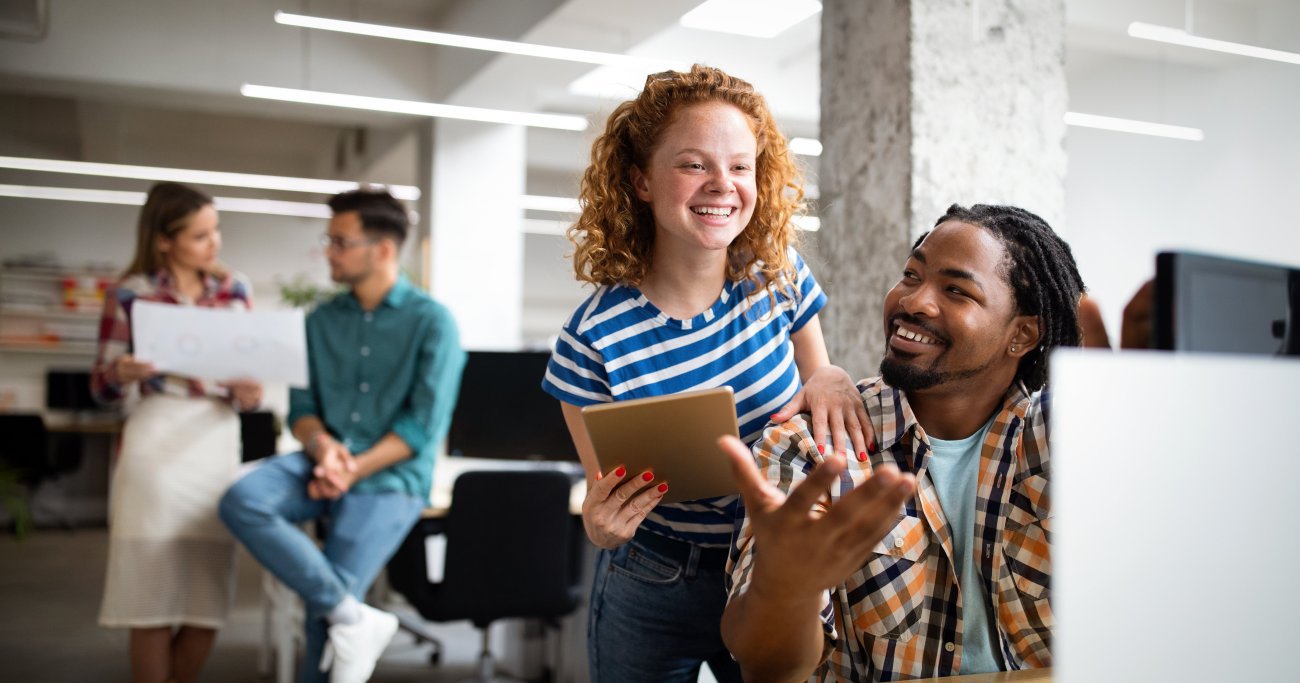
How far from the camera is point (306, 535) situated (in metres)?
2.92

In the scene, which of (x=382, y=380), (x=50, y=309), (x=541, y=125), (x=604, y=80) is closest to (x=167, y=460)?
(x=382, y=380)

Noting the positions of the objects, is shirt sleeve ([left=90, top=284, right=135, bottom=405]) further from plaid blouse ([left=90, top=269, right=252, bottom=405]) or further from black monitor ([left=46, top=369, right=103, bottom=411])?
black monitor ([left=46, top=369, right=103, bottom=411])

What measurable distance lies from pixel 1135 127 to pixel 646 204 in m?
6.07

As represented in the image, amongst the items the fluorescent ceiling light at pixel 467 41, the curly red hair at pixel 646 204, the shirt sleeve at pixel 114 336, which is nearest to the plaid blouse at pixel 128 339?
the shirt sleeve at pixel 114 336

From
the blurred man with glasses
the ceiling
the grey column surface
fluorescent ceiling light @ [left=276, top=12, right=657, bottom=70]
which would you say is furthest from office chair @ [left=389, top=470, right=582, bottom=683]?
the ceiling

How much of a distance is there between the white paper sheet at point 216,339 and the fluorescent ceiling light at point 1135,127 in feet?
14.7

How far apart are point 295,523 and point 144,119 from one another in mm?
7013

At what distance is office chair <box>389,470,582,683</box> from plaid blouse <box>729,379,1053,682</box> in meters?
1.89

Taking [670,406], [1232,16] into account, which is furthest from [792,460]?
[1232,16]

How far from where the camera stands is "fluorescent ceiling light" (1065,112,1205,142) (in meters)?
5.55

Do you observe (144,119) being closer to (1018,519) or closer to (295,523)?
(295,523)

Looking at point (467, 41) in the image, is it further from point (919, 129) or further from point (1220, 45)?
point (919, 129)

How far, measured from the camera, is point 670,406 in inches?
46.8

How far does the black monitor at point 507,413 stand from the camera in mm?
3398
